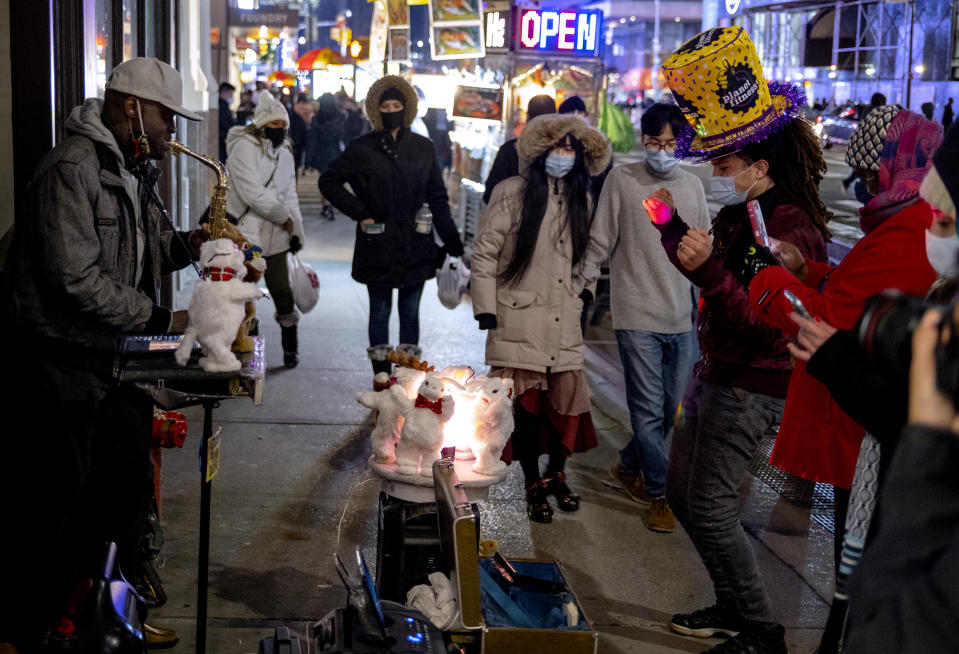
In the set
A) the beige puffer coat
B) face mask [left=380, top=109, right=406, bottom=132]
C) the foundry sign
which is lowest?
the beige puffer coat

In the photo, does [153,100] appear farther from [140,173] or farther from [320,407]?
[320,407]

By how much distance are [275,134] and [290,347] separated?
161 cm

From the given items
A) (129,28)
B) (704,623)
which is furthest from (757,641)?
(129,28)

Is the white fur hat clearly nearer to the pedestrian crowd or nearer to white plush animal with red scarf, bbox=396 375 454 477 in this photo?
the pedestrian crowd

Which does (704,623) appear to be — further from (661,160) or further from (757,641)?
(661,160)

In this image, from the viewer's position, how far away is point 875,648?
5.23ft

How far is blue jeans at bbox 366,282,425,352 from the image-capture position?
6848 millimetres

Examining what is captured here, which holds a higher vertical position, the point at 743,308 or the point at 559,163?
the point at 559,163

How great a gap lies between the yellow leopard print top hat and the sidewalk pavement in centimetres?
192

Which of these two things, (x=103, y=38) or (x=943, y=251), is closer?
(x=943, y=251)

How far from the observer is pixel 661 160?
521 cm

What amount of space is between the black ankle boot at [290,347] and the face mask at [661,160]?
356 cm

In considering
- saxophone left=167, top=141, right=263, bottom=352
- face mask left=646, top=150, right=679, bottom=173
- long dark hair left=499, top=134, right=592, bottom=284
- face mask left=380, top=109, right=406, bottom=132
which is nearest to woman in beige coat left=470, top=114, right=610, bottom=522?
long dark hair left=499, top=134, right=592, bottom=284

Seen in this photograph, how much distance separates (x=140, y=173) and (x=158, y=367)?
853 mm
